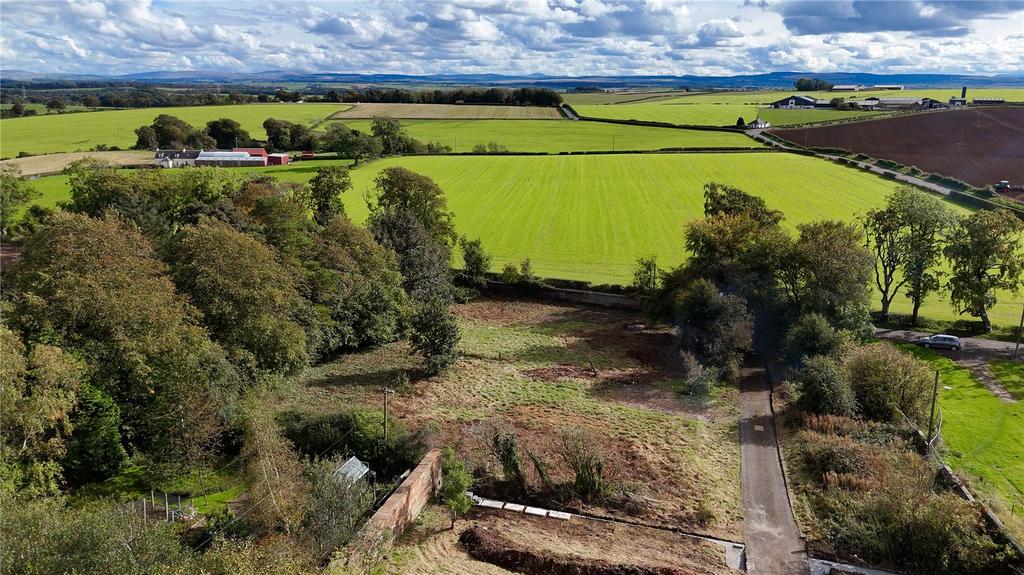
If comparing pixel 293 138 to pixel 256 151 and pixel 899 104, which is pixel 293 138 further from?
pixel 899 104

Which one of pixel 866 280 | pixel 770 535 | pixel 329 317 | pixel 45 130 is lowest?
pixel 770 535

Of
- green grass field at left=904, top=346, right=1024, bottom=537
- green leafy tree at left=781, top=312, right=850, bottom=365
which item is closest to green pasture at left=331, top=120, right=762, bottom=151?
green leafy tree at left=781, top=312, right=850, bottom=365

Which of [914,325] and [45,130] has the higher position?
[45,130]

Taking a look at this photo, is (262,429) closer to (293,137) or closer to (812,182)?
(812,182)

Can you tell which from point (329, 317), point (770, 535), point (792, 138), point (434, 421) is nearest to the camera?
point (770, 535)

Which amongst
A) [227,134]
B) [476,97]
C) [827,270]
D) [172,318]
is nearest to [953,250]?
[827,270]

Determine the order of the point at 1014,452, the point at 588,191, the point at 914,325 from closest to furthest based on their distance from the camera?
the point at 1014,452 → the point at 914,325 → the point at 588,191

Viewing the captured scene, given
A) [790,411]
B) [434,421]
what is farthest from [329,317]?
[790,411]

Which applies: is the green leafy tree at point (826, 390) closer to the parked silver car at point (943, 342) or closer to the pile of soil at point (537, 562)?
the parked silver car at point (943, 342)
